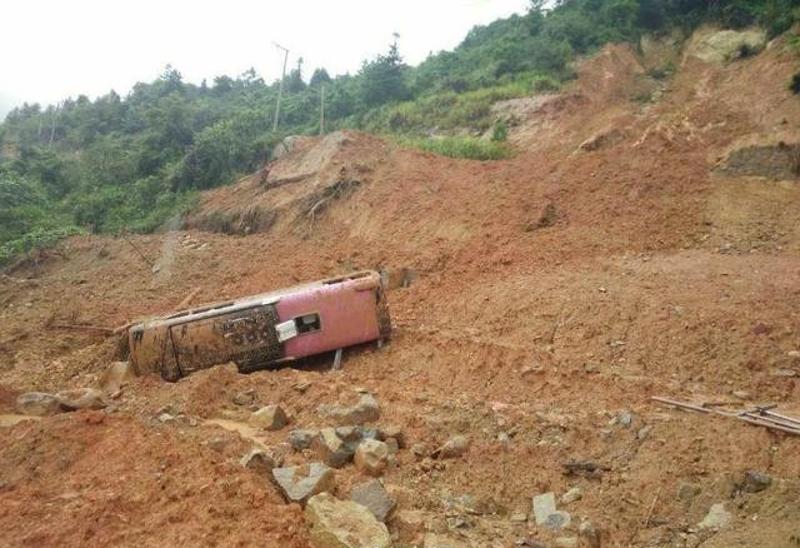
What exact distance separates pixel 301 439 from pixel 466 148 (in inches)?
438

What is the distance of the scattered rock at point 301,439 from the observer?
4.93 metres

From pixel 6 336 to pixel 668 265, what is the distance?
985 centimetres

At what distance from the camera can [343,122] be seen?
24.0m

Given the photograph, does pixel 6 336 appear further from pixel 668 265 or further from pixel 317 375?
pixel 668 265

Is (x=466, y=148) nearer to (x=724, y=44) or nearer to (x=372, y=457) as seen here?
(x=724, y=44)

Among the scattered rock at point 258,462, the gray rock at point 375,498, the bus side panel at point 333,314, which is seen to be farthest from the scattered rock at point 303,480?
the bus side panel at point 333,314

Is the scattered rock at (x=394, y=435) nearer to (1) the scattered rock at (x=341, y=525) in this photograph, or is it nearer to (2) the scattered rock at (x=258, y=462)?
(2) the scattered rock at (x=258, y=462)

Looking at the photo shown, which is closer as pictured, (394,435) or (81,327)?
(394,435)

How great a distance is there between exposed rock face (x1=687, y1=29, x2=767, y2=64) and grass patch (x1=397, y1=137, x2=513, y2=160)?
5659 millimetres

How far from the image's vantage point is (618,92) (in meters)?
15.7

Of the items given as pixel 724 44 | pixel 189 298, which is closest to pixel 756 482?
pixel 189 298

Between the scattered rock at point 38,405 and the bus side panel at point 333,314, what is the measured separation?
7.77 feet

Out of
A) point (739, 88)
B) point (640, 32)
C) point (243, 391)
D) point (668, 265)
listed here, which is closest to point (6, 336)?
point (243, 391)

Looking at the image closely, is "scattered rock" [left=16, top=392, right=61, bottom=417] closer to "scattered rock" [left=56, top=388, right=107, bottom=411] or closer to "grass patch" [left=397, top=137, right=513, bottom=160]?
"scattered rock" [left=56, top=388, right=107, bottom=411]
